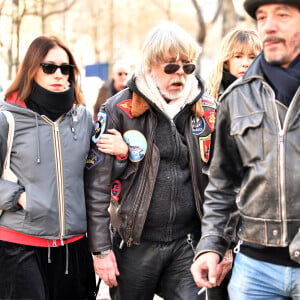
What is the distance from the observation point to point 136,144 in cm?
389

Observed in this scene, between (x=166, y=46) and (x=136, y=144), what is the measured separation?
652mm

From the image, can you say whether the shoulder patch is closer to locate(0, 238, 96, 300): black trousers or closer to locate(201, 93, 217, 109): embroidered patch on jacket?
locate(201, 93, 217, 109): embroidered patch on jacket

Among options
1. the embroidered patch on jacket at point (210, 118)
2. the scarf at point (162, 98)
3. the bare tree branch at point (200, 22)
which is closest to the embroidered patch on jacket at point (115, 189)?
the scarf at point (162, 98)

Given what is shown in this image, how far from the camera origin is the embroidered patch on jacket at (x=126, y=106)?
393 cm

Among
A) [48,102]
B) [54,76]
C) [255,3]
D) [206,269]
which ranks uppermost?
[255,3]

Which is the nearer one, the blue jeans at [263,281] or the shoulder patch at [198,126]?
the blue jeans at [263,281]

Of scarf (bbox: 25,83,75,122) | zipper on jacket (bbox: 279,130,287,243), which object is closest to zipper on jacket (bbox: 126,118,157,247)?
scarf (bbox: 25,83,75,122)

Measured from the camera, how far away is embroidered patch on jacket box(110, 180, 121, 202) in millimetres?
3971

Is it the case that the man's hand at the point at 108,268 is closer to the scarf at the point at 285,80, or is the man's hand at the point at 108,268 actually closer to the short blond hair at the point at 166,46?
the short blond hair at the point at 166,46

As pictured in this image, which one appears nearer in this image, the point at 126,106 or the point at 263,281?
the point at 263,281

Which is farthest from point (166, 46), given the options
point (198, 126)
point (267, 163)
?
point (267, 163)

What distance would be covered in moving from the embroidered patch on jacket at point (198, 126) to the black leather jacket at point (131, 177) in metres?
0.02

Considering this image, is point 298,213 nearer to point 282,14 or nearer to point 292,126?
point 292,126

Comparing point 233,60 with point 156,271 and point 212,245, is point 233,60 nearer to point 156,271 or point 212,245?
point 156,271
